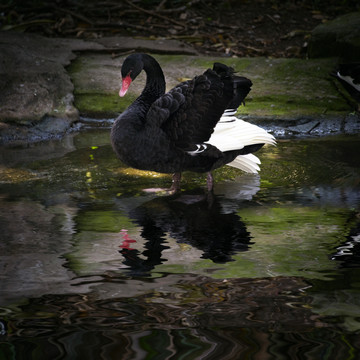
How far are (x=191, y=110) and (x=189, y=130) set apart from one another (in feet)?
0.48

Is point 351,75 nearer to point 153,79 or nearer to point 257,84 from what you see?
point 257,84

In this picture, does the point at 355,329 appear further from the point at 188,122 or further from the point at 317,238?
the point at 188,122

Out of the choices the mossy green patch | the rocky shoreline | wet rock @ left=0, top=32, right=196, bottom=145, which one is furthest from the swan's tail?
wet rock @ left=0, top=32, right=196, bottom=145

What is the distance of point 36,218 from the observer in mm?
4066

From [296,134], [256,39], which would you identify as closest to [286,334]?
[296,134]

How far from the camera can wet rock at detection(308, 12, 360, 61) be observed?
314 inches

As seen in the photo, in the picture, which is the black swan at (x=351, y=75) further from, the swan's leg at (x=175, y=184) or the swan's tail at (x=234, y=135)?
the swan's leg at (x=175, y=184)

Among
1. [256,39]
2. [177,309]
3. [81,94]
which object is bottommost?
[177,309]

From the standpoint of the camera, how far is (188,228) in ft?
12.9

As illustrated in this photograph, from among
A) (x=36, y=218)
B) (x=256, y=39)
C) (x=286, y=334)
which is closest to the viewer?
(x=286, y=334)

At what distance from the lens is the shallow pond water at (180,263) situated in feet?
8.25

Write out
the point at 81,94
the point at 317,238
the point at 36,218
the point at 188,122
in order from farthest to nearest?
the point at 81,94 → the point at 188,122 → the point at 36,218 → the point at 317,238

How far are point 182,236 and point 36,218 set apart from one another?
0.97 meters

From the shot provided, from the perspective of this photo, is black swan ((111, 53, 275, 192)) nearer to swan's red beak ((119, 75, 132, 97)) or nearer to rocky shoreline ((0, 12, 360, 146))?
swan's red beak ((119, 75, 132, 97))
